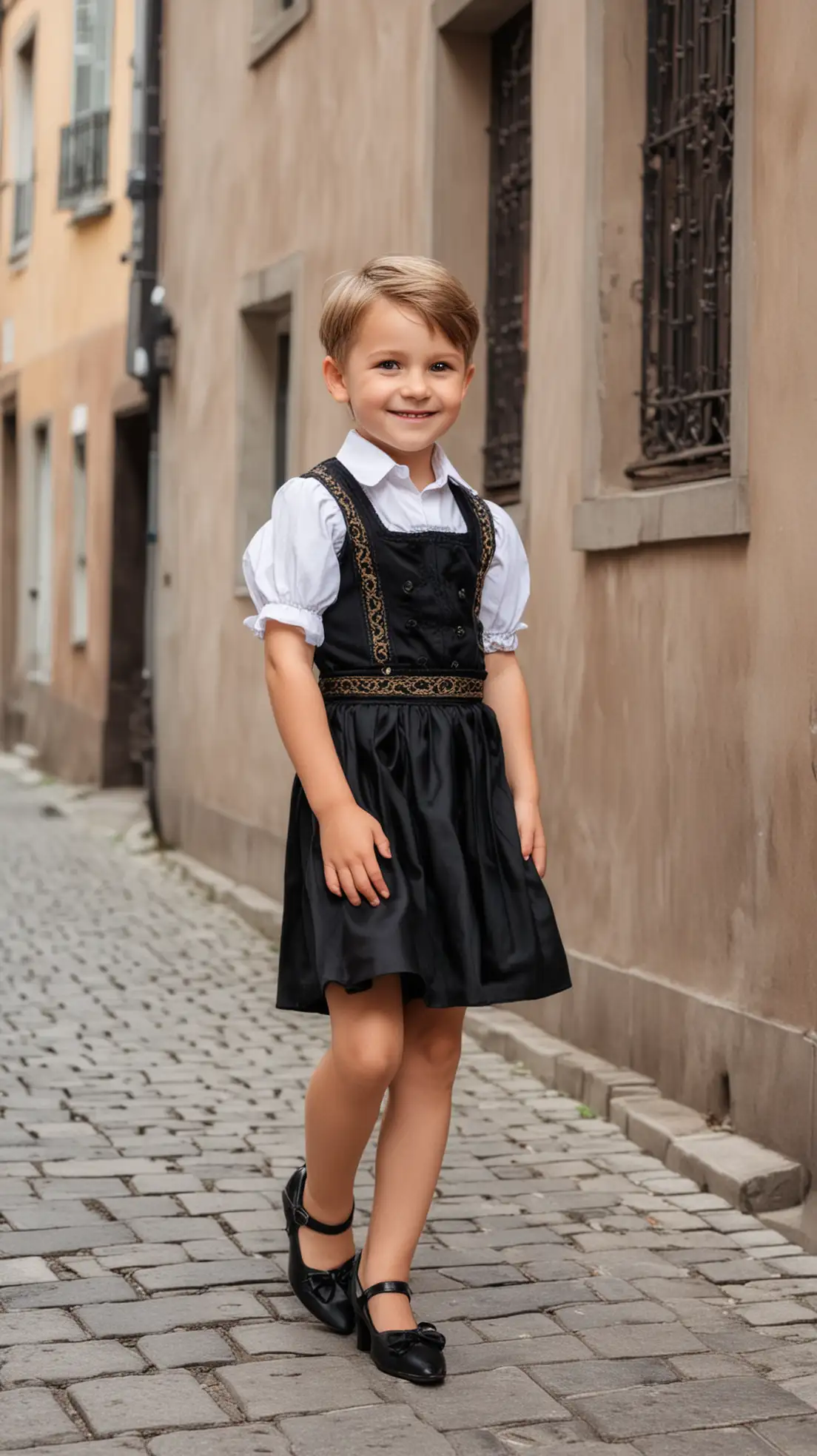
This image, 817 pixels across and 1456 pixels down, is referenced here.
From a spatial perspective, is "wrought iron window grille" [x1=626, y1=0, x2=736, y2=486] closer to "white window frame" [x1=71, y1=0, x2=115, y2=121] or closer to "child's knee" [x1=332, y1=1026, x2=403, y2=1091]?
"child's knee" [x1=332, y1=1026, x2=403, y2=1091]

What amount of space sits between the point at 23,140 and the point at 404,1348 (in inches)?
664

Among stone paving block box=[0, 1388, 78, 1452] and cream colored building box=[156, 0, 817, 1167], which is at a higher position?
cream colored building box=[156, 0, 817, 1167]

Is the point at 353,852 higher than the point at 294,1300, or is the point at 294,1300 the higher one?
the point at 353,852

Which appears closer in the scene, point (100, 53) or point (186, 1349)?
point (186, 1349)

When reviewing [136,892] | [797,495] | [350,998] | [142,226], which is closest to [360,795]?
[350,998]

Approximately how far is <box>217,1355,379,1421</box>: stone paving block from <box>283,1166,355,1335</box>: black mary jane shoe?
0.13 metres

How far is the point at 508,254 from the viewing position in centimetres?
750

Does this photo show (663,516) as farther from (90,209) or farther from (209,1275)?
(90,209)

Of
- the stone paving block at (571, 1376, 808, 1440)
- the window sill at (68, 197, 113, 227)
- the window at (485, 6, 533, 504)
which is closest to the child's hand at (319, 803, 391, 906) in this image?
the stone paving block at (571, 1376, 808, 1440)

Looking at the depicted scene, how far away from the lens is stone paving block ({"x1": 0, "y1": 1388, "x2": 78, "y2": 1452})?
321cm

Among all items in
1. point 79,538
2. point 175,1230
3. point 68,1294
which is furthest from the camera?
point 79,538

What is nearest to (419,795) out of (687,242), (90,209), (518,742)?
(518,742)

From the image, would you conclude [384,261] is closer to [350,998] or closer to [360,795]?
[360,795]

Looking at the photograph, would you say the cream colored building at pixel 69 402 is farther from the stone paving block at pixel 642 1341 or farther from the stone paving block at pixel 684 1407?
the stone paving block at pixel 684 1407
